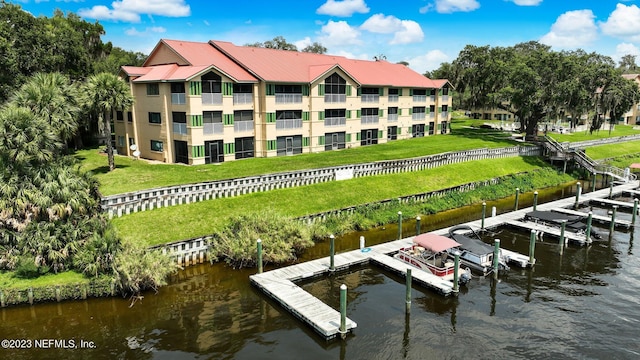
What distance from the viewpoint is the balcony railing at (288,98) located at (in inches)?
1870

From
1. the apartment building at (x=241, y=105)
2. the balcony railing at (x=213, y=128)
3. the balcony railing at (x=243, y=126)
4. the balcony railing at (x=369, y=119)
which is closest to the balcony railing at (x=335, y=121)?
the apartment building at (x=241, y=105)

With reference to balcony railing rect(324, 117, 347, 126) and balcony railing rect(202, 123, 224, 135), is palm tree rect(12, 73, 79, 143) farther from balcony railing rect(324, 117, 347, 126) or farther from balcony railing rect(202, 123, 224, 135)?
balcony railing rect(324, 117, 347, 126)

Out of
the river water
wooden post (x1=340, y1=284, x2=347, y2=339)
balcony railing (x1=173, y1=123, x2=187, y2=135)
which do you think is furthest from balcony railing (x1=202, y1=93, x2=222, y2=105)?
wooden post (x1=340, y1=284, x2=347, y2=339)

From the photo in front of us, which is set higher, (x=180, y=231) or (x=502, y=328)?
(x=180, y=231)

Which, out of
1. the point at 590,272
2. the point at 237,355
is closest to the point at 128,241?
the point at 237,355

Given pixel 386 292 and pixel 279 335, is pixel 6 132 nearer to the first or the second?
pixel 279 335

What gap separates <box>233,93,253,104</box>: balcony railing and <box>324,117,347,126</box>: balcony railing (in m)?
10.6

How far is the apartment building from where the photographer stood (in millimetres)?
41812

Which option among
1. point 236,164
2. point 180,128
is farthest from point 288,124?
point 180,128

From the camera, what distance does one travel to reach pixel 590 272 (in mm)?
26156

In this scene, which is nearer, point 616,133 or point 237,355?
point 237,355

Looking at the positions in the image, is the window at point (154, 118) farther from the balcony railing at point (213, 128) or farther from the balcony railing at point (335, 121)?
the balcony railing at point (335, 121)

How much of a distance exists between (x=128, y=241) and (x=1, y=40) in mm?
31998

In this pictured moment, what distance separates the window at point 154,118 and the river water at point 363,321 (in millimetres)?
23405
